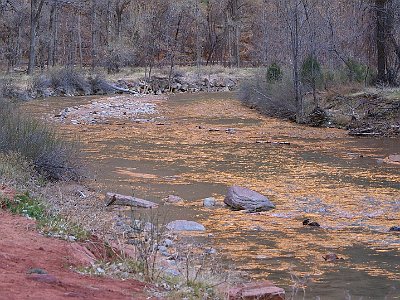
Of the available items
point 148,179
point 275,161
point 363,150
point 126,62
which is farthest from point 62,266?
point 126,62

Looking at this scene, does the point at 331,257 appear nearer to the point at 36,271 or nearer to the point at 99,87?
the point at 36,271

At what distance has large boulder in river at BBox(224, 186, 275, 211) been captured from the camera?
37.7 feet

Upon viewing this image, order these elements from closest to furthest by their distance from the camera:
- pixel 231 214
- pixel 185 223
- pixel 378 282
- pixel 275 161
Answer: pixel 378 282
pixel 185 223
pixel 231 214
pixel 275 161

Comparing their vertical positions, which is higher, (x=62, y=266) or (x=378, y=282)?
(x=62, y=266)

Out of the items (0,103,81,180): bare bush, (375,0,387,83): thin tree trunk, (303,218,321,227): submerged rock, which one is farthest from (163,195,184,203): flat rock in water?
(375,0,387,83): thin tree trunk

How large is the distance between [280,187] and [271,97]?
54.0 feet

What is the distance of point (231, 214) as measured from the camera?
11188 mm

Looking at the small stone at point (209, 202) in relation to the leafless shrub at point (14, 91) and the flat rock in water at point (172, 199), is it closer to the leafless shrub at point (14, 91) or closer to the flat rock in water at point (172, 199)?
the flat rock in water at point (172, 199)

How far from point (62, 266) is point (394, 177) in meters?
9.97

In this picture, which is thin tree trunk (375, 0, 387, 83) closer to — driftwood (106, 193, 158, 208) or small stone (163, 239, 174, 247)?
driftwood (106, 193, 158, 208)

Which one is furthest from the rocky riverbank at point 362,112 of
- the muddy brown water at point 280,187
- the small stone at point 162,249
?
the small stone at point 162,249

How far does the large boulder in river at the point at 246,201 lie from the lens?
452 inches

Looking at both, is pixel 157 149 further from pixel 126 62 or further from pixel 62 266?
pixel 126 62

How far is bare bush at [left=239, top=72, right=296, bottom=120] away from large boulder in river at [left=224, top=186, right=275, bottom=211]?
1603 centimetres
